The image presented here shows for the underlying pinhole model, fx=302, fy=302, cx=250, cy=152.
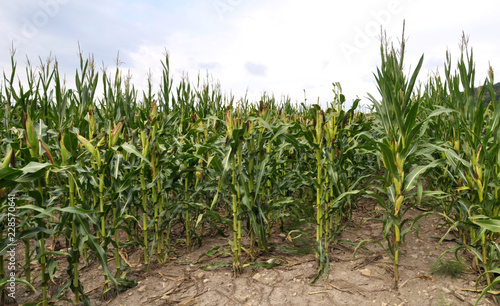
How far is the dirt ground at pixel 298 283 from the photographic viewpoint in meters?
→ 2.19

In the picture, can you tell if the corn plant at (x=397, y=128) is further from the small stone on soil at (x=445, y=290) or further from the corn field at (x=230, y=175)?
the small stone on soil at (x=445, y=290)

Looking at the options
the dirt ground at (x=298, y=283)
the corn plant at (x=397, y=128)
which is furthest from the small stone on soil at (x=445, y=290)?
the corn plant at (x=397, y=128)

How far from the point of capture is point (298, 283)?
239 centimetres

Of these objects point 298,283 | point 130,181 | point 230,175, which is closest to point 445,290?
point 298,283

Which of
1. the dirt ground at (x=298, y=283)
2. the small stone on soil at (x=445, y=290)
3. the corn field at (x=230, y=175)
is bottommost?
the small stone on soil at (x=445, y=290)

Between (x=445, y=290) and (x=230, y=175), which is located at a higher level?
(x=230, y=175)

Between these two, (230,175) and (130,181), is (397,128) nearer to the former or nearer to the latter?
(230,175)

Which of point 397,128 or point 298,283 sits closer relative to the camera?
point 397,128

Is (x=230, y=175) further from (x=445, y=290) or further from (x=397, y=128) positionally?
(x=445, y=290)

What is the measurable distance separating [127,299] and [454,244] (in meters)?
2.99

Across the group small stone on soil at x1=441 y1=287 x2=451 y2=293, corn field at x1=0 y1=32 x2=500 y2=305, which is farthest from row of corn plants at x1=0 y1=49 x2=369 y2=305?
small stone on soil at x1=441 y1=287 x2=451 y2=293

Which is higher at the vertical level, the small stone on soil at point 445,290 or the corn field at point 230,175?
the corn field at point 230,175

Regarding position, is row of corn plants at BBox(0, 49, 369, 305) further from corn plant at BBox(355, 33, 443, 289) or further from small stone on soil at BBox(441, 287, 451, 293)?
small stone on soil at BBox(441, 287, 451, 293)

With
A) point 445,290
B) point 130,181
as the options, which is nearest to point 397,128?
point 445,290
